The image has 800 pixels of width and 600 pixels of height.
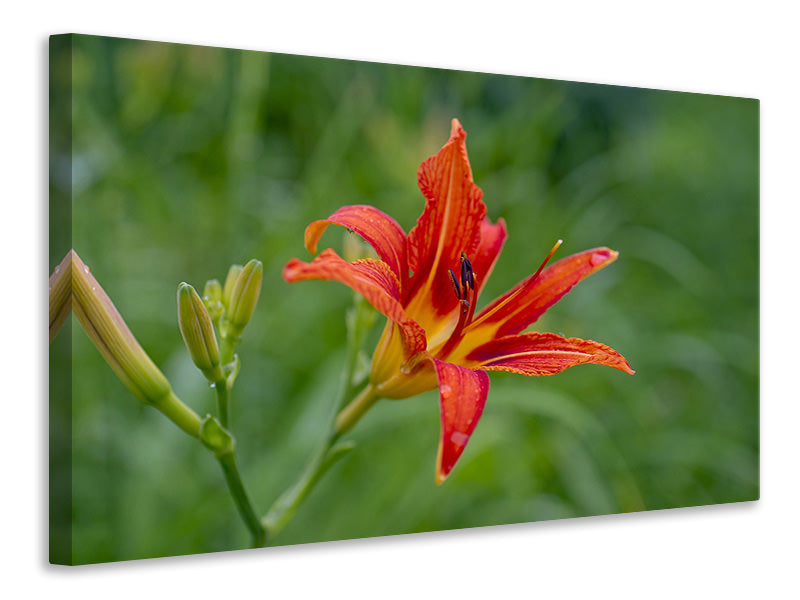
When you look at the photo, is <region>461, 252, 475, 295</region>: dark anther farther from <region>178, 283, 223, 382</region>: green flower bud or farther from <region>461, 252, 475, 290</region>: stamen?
<region>178, 283, 223, 382</region>: green flower bud

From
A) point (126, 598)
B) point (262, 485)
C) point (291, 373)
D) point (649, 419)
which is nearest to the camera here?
point (126, 598)

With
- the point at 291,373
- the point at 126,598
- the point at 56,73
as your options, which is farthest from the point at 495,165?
the point at 126,598

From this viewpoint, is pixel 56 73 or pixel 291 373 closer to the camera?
pixel 56 73

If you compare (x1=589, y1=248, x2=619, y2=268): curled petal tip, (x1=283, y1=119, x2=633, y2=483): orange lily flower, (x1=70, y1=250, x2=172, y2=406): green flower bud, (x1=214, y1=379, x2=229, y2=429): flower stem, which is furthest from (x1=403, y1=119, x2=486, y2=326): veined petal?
(x1=70, y1=250, x2=172, y2=406): green flower bud

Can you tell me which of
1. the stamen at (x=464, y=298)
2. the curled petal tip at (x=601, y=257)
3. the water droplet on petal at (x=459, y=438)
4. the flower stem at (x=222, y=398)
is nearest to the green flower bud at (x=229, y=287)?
the flower stem at (x=222, y=398)

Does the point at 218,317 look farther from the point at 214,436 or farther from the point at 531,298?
the point at 531,298

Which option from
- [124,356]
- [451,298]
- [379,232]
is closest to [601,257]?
[451,298]

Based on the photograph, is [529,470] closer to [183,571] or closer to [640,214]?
[640,214]
